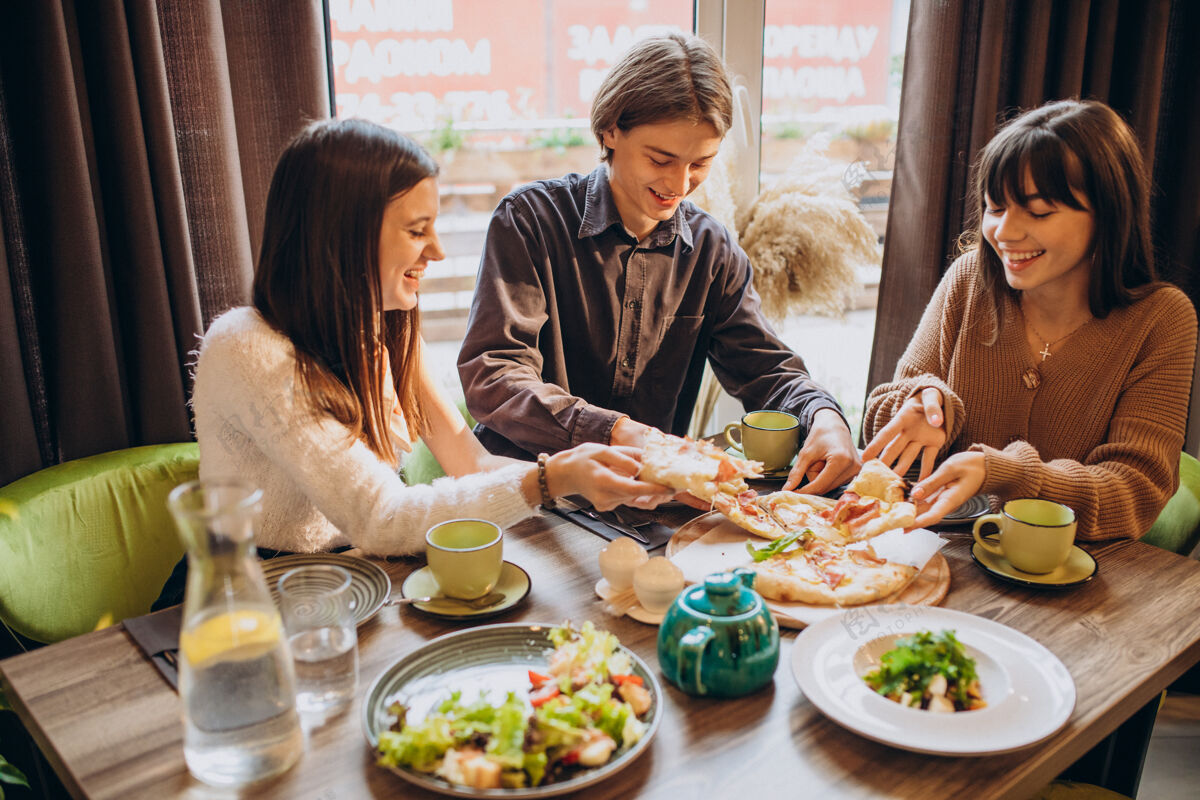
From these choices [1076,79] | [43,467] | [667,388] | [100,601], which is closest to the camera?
[100,601]

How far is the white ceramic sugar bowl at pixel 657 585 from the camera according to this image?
4.12 ft

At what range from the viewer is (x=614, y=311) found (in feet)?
7.21

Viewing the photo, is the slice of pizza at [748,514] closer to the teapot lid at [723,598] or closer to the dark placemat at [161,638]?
the teapot lid at [723,598]

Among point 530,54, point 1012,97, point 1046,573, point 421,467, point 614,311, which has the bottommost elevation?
point 421,467

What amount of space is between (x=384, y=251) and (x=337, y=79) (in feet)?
4.06

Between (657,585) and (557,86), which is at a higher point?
(557,86)

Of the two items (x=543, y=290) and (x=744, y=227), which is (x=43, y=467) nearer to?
(x=543, y=290)

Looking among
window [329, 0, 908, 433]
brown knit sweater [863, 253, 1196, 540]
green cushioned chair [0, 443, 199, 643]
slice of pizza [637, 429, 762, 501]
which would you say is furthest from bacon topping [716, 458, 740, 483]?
window [329, 0, 908, 433]

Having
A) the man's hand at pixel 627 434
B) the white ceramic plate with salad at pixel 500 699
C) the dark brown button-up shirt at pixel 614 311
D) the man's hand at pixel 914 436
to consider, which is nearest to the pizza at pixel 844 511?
the man's hand at pixel 914 436

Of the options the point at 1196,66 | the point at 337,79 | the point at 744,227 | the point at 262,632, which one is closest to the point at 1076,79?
the point at 1196,66

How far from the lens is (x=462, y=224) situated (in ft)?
9.66

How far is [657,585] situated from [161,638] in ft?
2.21

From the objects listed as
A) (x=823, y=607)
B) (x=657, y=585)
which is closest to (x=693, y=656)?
(x=657, y=585)

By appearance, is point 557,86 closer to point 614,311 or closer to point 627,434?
point 614,311
